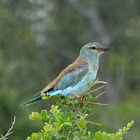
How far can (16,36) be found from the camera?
24.5 m

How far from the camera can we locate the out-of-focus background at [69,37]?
23297mm

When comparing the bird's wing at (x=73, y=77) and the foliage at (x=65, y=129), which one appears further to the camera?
the bird's wing at (x=73, y=77)

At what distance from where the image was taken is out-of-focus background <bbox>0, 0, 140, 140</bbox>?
76.4ft

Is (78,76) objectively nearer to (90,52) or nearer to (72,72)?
(72,72)

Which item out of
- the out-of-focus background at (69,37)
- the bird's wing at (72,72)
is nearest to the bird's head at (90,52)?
the bird's wing at (72,72)

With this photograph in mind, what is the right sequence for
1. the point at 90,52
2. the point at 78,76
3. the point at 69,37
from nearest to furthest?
the point at 78,76
the point at 90,52
the point at 69,37

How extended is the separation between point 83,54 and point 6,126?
6.22m

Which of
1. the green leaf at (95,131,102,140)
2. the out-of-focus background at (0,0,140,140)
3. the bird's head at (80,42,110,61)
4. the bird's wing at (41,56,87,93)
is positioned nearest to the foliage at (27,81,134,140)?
the green leaf at (95,131,102,140)

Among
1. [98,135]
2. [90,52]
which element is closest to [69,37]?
[90,52]

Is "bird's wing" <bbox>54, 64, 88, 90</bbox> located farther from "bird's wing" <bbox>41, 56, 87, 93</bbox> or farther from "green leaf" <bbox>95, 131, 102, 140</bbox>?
"green leaf" <bbox>95, 131, 102, 140</bbox>

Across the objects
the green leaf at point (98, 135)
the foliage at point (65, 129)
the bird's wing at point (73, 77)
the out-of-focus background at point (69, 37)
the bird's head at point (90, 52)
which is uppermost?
the out-of-focus background at point (69, 37)

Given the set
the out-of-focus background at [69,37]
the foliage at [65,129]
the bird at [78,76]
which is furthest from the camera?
the out-of-focus background at [69,37]

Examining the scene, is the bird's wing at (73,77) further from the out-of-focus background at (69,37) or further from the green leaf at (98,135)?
the out-of-focus background at (69,37)

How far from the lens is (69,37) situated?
Result: 83.5ft
